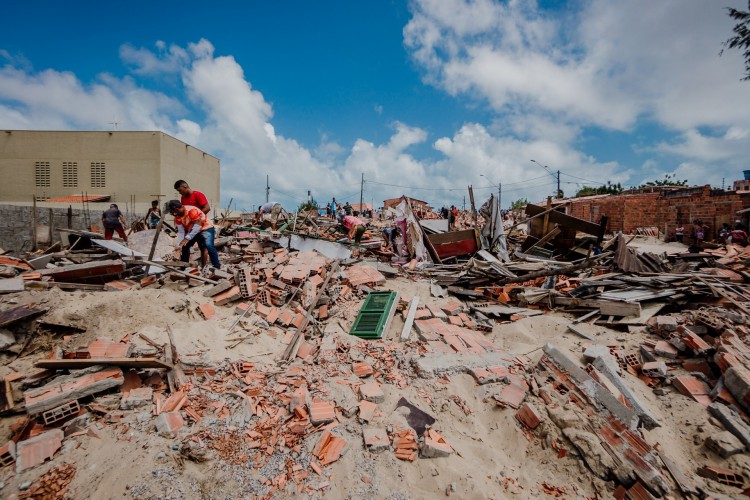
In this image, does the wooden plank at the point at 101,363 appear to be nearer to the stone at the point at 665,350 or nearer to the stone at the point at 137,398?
the stone at the point at 137,398

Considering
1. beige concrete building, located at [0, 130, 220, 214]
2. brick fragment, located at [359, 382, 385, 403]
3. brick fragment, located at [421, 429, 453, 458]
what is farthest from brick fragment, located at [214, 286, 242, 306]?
beige concrete building, located at [0, 130, 220, 214]

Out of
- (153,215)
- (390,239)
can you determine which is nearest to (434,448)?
(390,239)

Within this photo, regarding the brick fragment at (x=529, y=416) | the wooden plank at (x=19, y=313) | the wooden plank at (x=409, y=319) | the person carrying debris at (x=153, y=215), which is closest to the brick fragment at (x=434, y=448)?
the brick fragment at (x=529, y=416)

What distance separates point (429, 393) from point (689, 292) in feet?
17.1

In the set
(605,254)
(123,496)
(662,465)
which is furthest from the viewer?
(605,254)

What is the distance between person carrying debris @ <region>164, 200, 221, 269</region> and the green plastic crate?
304 centimetres

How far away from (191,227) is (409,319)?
4.34 m

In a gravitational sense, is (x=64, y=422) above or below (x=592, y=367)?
below

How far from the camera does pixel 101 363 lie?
338 cm

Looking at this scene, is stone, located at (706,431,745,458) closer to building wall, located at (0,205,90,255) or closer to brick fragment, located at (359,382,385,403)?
brick fragment, located at (359,382,385,403)

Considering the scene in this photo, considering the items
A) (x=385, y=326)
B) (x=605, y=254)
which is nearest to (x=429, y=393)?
(x=385, y=326)

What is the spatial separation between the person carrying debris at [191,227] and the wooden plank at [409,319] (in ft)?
12.5

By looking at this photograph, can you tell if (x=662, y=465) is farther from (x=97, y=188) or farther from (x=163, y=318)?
(x=97, y=188)

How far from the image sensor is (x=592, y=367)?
3.85 meters
